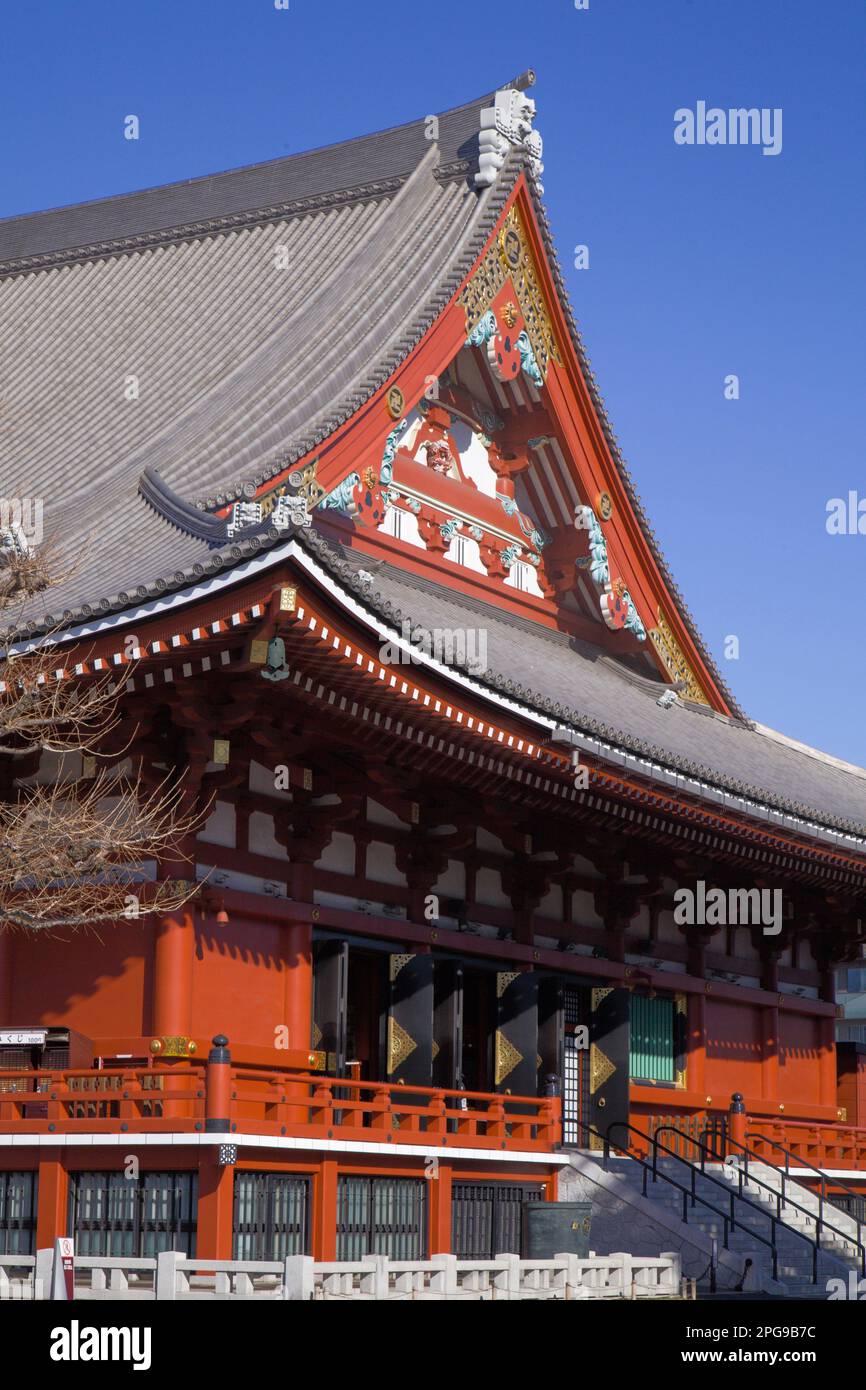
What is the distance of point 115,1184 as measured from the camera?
17.7 meters

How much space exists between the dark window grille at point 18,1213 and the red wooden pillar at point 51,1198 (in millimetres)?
172

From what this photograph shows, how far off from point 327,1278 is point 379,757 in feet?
22.6

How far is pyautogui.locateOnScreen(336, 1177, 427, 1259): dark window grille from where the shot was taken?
61.9ft

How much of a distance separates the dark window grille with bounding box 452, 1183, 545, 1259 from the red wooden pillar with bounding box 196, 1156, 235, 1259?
4.03 metres

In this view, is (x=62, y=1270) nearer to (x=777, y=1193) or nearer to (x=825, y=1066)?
(x=777, y=1193)

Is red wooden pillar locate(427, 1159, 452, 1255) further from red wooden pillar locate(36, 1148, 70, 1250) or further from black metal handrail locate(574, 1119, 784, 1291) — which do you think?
red wooden pillar locate(36, 1148, 70, 1250)

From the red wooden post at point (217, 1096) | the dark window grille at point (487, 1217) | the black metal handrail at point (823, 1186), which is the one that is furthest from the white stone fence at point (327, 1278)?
the black metal handrail at point (823, 1186)

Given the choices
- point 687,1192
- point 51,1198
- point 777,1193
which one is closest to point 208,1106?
point 51,1198

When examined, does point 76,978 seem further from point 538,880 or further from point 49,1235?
point 538,880

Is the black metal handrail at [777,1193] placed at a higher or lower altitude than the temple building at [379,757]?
lower

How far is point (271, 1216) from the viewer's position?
1781 centimetres

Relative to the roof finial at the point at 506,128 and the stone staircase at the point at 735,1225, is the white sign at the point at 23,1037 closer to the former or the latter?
the stone staircase at the point at 735,1225

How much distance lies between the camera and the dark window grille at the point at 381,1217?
61.9ft
